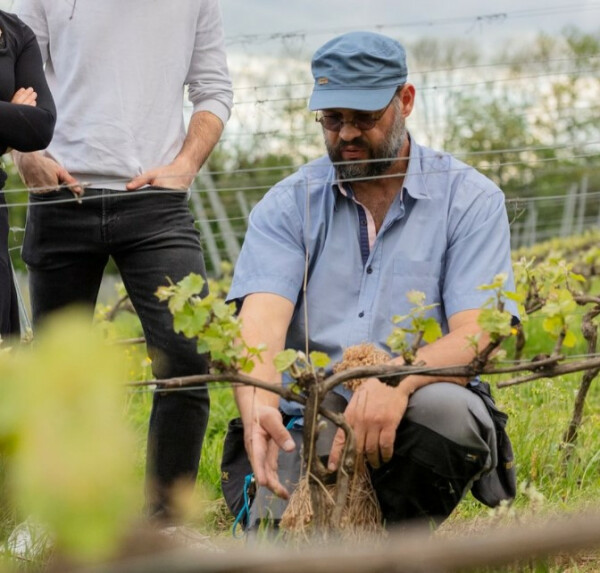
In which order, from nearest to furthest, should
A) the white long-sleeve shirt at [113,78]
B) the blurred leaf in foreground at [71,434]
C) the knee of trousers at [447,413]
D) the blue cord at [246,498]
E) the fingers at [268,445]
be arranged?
the blurred leaf in foreground at [71,434]
the fingers at [268,445]
the knee of trousers at [447,413]
the blue cord at [246,498]
the white long-sleeve shirt at [113,78]

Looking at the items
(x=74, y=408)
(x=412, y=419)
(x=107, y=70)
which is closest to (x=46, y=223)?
(x=107, y=70)

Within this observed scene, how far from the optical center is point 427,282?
9.45 feet

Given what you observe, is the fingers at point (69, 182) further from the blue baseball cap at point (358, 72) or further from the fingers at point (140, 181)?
the blue baseball cap at point (358, 72)

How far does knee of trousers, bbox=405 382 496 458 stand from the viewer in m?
2.64

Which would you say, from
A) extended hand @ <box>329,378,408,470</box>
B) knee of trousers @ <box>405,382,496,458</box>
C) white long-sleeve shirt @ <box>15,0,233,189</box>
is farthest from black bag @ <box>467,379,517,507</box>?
white long-sleeve shirt @ <box>15,0,233,189</box>

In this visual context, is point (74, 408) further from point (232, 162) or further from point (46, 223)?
point (232, 162)

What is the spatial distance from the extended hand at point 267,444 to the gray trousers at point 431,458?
0.09m

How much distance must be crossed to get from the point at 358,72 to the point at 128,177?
75 cm

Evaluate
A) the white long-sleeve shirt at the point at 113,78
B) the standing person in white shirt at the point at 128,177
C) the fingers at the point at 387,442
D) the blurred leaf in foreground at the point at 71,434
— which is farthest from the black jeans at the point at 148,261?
the blurred leaf in foreground at the point at 71,434

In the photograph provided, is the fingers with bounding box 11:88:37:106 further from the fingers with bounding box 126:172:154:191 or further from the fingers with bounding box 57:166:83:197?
the fingers with bounding box 126:172:154:191

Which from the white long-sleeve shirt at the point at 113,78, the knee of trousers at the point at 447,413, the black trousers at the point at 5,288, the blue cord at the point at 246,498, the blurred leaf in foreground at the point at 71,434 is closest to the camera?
the blurred leaf in foreground at the point at 71,434

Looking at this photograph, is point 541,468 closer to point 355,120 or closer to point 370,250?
point 370,250

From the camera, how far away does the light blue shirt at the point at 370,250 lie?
9.43ft

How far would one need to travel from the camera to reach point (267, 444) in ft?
8.51
